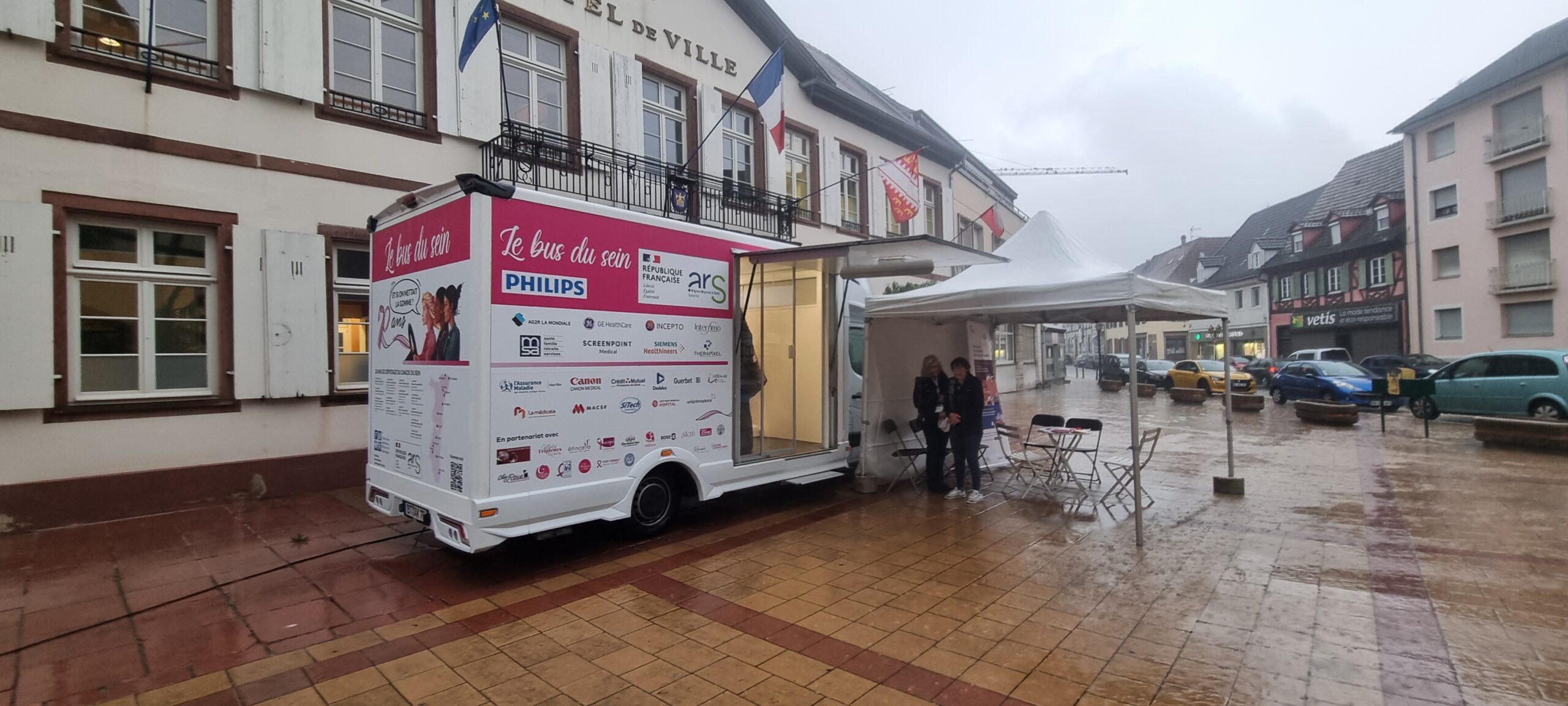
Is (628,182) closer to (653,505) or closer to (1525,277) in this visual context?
(653,505)

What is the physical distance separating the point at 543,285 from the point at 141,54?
571 centimetres

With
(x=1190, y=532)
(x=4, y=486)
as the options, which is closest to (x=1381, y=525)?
(x=1190, y=532)

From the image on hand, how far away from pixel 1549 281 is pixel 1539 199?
2.82 m

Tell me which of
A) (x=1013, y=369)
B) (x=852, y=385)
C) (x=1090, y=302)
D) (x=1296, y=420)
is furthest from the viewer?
(x=1013, y=369)

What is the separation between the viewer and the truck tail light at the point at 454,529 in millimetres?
4645

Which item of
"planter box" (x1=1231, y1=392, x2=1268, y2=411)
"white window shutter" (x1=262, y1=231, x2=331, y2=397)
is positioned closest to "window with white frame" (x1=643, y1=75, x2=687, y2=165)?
"white window shutter" (x1=262, y1=231, x2=331, y2=397)

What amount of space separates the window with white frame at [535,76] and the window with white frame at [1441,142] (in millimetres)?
32845

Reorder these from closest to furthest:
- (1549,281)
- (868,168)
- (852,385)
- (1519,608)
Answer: (1519,608), (852,385), (868,168), (1549,281)

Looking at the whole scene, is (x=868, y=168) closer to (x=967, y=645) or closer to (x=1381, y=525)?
(x=1381, y=525)

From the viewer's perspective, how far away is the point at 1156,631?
154 inches

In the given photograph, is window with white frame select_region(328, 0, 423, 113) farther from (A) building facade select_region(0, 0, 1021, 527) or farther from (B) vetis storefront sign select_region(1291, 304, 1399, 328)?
(B) vetis storefront sign select_region(1291, 304, 1399, 328)

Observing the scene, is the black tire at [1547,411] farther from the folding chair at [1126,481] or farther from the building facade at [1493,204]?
the building facade at [1493,204]

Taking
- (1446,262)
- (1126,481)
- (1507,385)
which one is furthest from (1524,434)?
(1446,262)

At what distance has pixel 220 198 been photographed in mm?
7211
